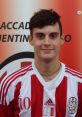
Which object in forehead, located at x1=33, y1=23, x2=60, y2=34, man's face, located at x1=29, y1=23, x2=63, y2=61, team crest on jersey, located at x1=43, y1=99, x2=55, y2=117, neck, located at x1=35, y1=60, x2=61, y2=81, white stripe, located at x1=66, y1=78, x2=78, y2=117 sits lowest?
team crest on jersey, located at x1=43, y1=99, x2=55, y2=117

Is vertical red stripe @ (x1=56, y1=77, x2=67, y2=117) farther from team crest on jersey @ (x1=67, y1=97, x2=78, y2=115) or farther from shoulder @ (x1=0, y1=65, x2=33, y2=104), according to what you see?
shoulder @ (x1=0, y1=65, x2=33, y2=104)

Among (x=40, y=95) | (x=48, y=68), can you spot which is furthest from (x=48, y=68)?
(x=40, y=95)

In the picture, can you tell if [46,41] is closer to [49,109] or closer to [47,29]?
[47,29]

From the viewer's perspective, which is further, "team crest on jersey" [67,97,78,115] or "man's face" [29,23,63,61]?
"team crest on jersey" [67,97,78,115]

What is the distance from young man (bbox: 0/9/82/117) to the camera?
1.51 m

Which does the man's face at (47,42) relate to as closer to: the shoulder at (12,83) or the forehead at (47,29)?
the forehead at (47,29)

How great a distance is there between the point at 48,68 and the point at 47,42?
0.14 meters

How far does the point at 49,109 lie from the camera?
155 cm

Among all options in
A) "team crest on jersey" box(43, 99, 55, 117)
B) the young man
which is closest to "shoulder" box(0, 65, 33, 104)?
the young man

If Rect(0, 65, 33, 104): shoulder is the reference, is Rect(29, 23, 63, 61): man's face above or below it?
above

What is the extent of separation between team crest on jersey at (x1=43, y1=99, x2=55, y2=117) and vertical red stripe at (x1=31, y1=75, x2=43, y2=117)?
0.9 inches

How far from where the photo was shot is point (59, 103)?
156 cm

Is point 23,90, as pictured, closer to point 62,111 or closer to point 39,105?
point 39,105

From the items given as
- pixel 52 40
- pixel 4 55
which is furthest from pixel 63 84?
pixel 4 55
